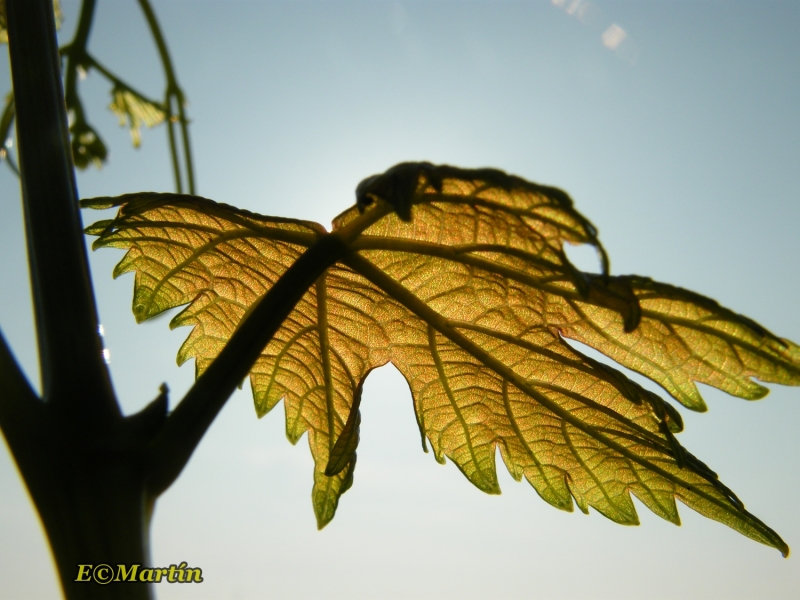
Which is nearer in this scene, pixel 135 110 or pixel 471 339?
pixel 471 339

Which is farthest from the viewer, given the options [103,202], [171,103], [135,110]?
[135,110]

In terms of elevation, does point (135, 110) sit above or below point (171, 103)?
above

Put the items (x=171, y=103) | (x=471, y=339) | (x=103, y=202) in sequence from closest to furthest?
(x=103, y=202), (x=471, y=339), (x=171, y=103)

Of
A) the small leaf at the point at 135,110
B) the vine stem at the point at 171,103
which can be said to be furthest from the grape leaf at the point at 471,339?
the small leaf at the point at 135,110

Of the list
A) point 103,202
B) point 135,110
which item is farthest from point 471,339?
point 135,110

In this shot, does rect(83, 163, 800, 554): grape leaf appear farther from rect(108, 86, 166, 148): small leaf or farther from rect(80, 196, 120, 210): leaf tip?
rect(108, 86, 166, 148): small leaf

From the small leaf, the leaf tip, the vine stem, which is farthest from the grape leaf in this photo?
the small leaf

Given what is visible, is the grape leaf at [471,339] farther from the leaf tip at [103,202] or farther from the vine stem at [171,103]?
the vine stem at [171,103]

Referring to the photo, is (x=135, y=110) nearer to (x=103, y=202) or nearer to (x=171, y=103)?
(x=171, y=103)
